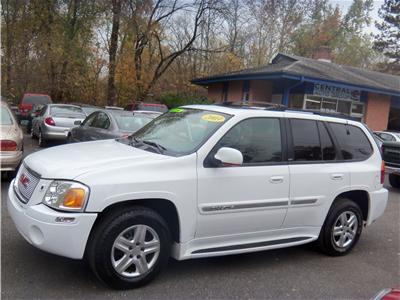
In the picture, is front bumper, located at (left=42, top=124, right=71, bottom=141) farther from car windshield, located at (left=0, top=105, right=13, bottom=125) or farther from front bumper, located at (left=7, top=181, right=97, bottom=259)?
front bumper, located at (left=7, top=181, right=97, bottom=259)

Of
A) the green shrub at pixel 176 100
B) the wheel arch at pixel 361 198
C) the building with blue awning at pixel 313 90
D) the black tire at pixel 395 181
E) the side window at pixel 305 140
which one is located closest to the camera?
the side window at pixel 305 140

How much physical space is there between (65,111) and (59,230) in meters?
11.6

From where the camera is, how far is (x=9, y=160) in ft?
23.7

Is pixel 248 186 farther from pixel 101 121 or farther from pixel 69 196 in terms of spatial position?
pixel 101 121

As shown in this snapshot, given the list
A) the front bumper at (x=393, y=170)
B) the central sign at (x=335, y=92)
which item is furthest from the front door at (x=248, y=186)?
the central sign at (x=335, y=92)

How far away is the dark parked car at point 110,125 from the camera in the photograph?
30.6 feet

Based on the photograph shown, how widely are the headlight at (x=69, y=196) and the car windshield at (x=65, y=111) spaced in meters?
11.0

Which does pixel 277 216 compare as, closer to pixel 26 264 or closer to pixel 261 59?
pixel 26 264

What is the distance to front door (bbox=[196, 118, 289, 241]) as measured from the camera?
4.29 metres

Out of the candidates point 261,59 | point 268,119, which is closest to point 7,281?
point 268,119

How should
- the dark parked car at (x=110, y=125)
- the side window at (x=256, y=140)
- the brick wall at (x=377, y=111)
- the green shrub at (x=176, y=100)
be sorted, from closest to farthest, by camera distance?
1. the side window at (x=256, y=140)
2. the dark parked car at (x=110, y=125)
3. the brick wall at (x=377, y=111)
4. the green shrub at (x=176, y=100)

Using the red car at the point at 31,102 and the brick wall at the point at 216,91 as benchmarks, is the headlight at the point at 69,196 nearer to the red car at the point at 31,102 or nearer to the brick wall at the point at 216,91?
the red car at the point at 31,102

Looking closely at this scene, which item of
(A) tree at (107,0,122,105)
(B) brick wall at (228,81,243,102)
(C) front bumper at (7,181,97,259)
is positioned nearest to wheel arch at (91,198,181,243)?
(C) front bumper at (7,181,97,259)

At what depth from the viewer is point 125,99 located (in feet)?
110
